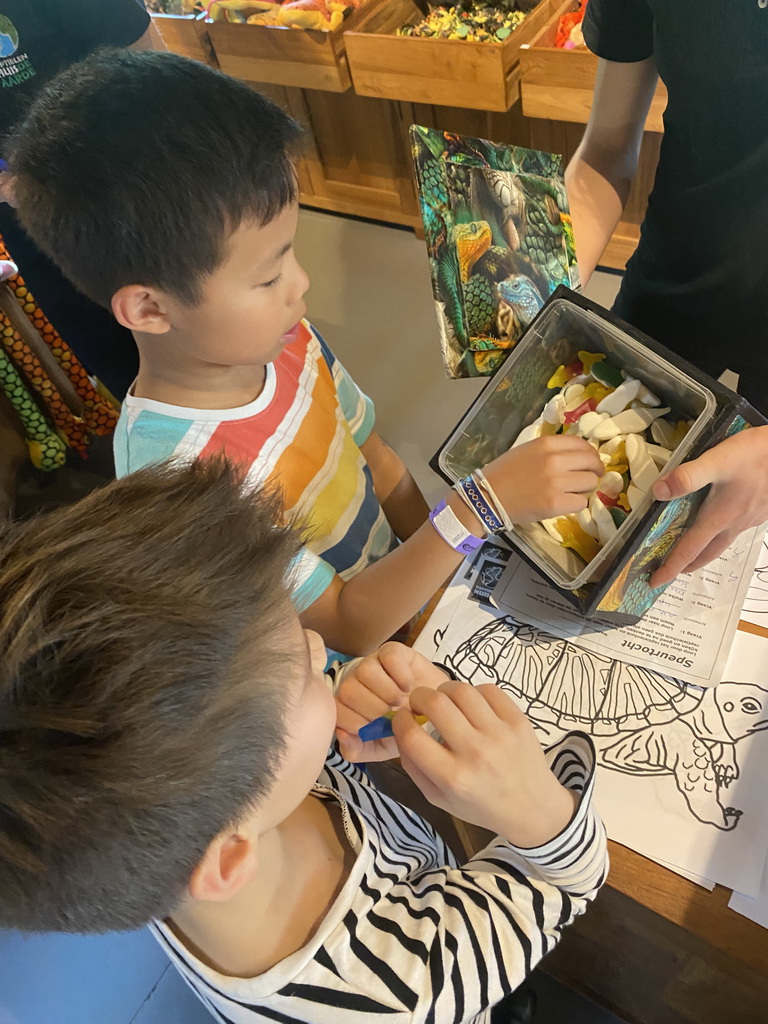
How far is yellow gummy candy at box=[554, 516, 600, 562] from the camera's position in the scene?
28.8 inches

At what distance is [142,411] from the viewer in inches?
30.0

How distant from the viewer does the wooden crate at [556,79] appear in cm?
170

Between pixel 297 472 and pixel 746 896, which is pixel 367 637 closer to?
pixel 297 472

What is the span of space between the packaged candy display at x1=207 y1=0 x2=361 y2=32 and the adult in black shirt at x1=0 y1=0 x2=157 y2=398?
2.34ft

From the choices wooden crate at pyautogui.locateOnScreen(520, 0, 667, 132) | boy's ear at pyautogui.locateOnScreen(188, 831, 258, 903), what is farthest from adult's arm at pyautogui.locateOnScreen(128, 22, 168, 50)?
boy's ear at pyautogui.locateOnScreen(188, 831, 258, 903)

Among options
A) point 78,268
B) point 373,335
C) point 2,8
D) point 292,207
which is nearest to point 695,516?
point 292,207

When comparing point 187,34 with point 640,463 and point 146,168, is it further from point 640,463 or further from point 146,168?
point 640,463

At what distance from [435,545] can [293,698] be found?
1.01 ft

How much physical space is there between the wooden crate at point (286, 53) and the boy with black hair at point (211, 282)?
1703 mm

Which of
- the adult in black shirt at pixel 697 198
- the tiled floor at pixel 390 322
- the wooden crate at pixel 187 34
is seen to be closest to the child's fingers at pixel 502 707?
the adult in black shirt at pixel 697 198

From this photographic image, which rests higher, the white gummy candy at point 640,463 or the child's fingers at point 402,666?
the white gummy candy at point 640,463

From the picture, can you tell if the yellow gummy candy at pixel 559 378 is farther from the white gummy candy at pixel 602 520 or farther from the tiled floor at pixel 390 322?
the tiled floor at pixel 390 322

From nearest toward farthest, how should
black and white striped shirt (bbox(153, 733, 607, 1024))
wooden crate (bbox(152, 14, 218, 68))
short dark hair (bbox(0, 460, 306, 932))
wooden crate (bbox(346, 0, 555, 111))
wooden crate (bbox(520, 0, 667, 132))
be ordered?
short dark hair (bbox(0, 460, 306, 932)) < black and white striped shirt (bbox(153, 733, 607, 1024)) < wooden crate (bbox(520, 0, 667, 132)) < wooden crate (bbox(346, 0, 555, 111)) < wooden crate (bbox(152, 14, 218, 68))

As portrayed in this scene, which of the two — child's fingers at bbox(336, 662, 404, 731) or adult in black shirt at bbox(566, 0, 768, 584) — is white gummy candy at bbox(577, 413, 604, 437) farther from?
child's fingers at bbox(336, 662, 404, 731)
